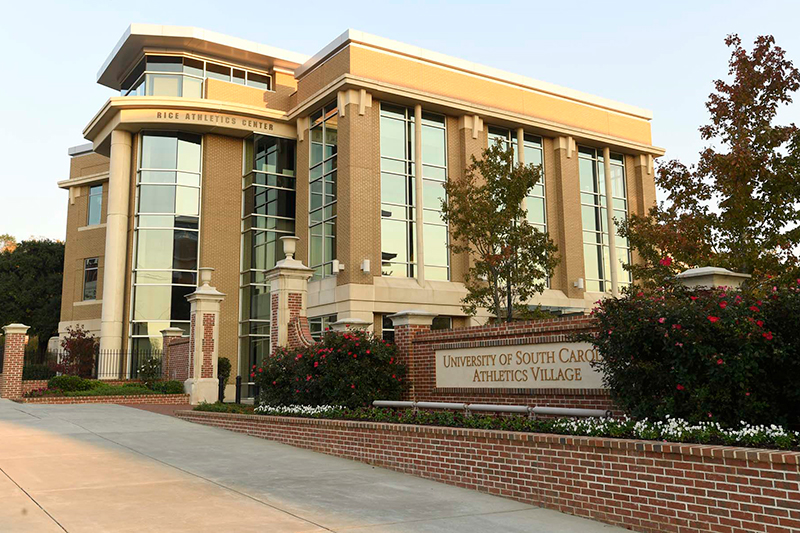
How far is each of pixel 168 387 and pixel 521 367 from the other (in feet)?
47.5

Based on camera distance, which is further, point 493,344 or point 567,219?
point 567,219

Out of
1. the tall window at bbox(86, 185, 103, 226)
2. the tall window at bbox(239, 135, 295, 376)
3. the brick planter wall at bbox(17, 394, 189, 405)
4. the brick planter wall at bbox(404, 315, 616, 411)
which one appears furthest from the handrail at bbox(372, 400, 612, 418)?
the tall window at bbox(86, 185, 103, 226)

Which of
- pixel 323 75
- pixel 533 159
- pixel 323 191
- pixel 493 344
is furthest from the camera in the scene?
pixel 533 159

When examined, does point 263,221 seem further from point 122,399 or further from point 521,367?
point 521,367

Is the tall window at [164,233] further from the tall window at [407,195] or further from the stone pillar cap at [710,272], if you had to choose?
the stone pillar cap at [710,272]

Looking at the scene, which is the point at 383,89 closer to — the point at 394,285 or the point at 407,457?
the point at 394,285

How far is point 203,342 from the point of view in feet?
66.9

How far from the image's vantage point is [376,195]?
88.8 ft

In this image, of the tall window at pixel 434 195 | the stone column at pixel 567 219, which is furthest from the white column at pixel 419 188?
the stone column at pixel 567 219

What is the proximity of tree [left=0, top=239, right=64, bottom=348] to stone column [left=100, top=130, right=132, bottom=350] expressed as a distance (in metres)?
13.6

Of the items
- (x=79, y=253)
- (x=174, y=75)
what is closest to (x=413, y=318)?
(x=174, y=75)

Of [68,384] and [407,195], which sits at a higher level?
[407,195]

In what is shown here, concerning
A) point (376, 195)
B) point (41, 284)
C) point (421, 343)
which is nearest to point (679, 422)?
point (421, 343)

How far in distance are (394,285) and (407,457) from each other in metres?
16.9
